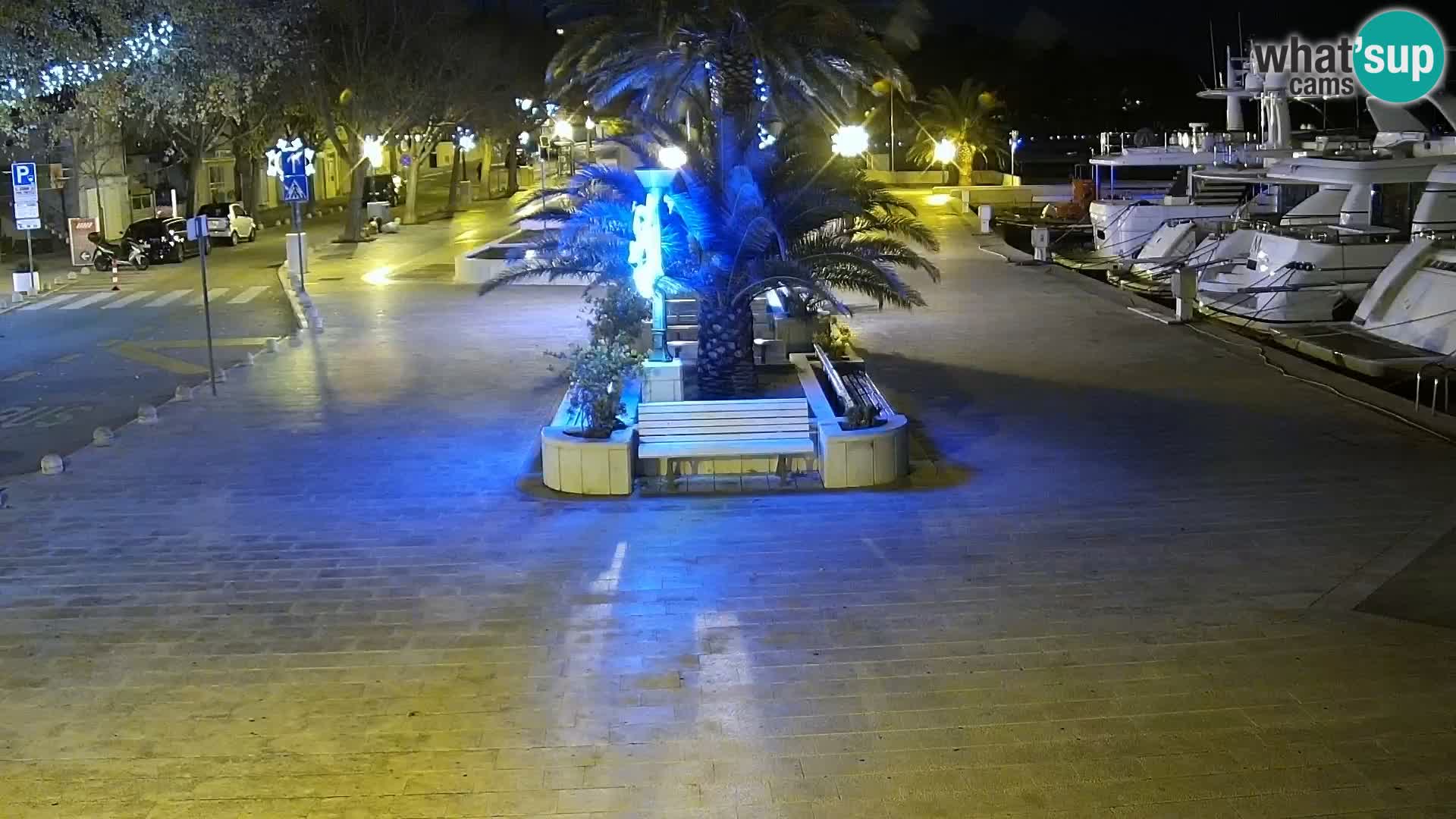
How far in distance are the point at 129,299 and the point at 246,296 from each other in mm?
2387

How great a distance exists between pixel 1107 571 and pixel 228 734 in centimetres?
577

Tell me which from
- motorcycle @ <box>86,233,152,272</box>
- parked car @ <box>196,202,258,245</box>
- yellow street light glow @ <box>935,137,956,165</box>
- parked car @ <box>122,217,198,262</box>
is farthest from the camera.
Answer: yellow street light glow @ <box>935,137,956,165</box>

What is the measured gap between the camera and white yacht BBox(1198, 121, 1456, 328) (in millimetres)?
25984

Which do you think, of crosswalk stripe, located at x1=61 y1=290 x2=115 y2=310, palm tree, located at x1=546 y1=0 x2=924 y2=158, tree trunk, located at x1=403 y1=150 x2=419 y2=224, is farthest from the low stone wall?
tree trunk, located at x1=403 y1=150 x2=419 y2=224

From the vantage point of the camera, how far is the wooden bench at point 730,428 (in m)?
12.4

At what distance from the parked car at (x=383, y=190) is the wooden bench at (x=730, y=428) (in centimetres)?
5076

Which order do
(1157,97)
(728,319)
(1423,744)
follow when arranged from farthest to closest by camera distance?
(1157,97), (728,319), (1423,744)

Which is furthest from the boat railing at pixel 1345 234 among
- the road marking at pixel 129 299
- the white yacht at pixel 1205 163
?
the road marking at pixel 129 299

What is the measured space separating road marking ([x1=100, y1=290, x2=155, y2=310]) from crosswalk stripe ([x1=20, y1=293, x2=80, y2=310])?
44.3 inches

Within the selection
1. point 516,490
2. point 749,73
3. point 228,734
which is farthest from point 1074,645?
point 749,73

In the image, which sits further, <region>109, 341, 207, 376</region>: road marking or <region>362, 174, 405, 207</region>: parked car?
<region>362, 174, 405, 207</region>: parked car

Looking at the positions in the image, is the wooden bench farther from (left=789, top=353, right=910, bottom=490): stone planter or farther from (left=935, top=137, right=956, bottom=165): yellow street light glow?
(left=935, top=137, right=956, bottom=165): yellow street light glow

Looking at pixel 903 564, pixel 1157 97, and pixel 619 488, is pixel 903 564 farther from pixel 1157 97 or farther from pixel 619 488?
pixel 1157 97

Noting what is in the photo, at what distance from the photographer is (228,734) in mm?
7082
